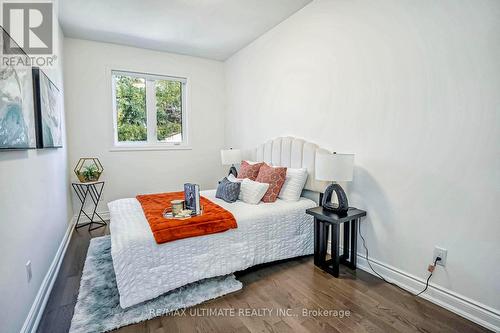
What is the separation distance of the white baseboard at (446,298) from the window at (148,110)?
3.73 m

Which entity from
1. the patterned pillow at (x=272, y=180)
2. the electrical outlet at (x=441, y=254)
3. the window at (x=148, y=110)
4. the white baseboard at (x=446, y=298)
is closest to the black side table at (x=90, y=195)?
the window at (x=148, y=110)

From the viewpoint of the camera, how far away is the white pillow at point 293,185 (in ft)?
9.55

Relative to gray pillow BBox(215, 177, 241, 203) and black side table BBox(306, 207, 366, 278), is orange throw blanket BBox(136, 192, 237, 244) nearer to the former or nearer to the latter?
gray pillow BBox(215, 177, 241, 203)

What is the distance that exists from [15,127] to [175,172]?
3143mm

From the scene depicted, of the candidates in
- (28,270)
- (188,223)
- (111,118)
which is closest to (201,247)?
(188,223)

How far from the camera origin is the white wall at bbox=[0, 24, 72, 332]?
4.51 ft

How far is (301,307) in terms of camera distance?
192cm

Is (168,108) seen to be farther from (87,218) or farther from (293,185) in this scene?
(293,185)

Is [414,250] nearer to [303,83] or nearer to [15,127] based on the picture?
[303,83]

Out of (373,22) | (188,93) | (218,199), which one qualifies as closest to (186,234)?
(218,199)

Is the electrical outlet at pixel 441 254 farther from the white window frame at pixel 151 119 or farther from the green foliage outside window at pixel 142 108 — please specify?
the green foliage outside window at pixel 142 108

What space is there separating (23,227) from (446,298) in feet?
9.65

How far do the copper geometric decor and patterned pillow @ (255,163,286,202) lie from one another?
2.42 meters

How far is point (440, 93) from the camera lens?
190 cm
